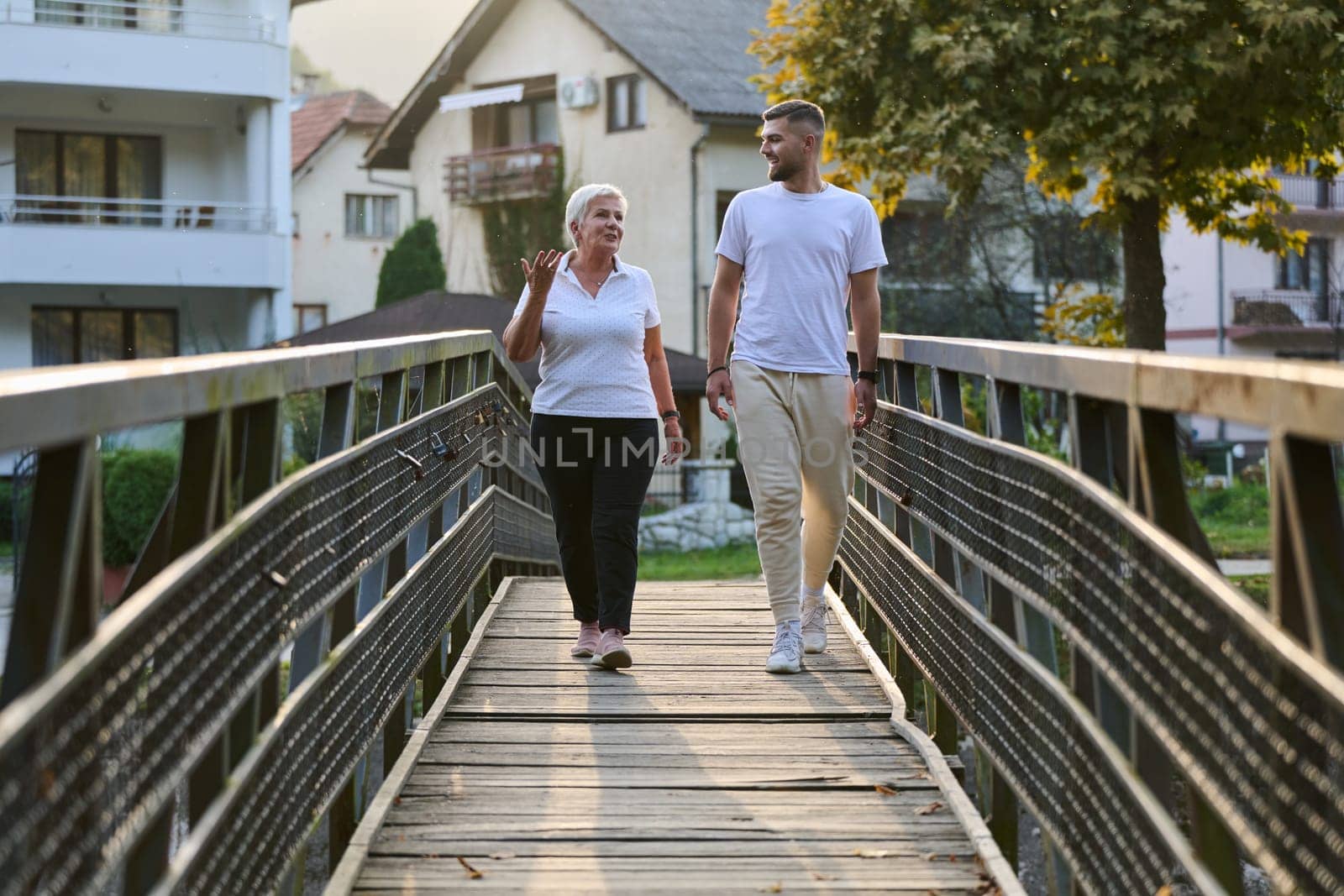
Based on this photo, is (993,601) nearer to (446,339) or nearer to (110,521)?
(446,339)

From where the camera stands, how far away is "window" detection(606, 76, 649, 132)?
31250 mm

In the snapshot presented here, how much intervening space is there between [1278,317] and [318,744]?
41.6 metres

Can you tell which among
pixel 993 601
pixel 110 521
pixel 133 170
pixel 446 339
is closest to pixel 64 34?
pixel 133 170

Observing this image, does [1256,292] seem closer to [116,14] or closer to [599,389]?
[116,14]

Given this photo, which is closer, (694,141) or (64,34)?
(64,34)

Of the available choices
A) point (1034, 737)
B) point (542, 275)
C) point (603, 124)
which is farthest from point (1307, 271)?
point (1034, 737)

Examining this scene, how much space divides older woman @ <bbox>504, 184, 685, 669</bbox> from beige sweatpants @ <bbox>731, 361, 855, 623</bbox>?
1.08 ft

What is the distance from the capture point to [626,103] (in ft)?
104

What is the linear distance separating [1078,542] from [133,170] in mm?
27767

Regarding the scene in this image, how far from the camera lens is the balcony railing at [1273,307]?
41.8 meters

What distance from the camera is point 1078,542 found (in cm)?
321

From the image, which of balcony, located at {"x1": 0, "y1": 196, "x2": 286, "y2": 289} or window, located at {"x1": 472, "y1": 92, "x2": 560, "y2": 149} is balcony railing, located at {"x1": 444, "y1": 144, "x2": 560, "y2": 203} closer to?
window, located at {"x1": 472, "y1": 92, "x2": 560, "y2": 149}

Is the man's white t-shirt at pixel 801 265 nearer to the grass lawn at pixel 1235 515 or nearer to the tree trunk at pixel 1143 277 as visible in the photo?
the tree trunk at pixel 1143 277

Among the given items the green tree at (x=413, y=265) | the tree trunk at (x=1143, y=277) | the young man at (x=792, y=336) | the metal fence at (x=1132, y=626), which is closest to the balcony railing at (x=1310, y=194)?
the green tree at (x=413, y=265)
